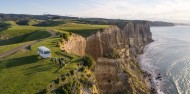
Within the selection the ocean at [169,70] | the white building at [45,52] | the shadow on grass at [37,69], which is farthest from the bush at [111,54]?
the shadow on grass at [37,69]

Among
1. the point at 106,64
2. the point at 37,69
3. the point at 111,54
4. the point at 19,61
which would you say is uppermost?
the point at 19,61

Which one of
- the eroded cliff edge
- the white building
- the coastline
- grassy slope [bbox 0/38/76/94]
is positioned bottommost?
the coastline

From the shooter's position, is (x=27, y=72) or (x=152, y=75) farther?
(x=152, y=75)

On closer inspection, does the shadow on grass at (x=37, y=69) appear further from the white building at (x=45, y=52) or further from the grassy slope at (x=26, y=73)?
the white building at (x=45, y=52)

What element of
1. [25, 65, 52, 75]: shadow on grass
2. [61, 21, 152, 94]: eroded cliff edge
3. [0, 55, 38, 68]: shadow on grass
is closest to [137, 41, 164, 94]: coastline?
[61, 21, 152, 94]: eroded cliff edge

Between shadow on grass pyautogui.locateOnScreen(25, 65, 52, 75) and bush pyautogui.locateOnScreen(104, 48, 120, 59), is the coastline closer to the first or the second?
bush pyautogui.locateOnScreen(104, 48, 120, 59)

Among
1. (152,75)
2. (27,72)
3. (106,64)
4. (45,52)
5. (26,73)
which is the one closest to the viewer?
(26,73)

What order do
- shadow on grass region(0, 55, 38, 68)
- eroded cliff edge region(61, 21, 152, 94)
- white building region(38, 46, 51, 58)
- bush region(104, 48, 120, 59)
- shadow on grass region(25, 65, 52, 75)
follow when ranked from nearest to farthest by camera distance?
shadow on grass region(25, 65, 52, 75), shadow on grass region(0, 55, 38, 68), white building region(38, 46, 51, 58), eroded cliff edge region(61, 21, 152, 94), bush region(104, 48, 120, 59)

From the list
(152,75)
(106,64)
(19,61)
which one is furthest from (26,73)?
(152,75)

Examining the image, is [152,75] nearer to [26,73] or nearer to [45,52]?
[45,52]
